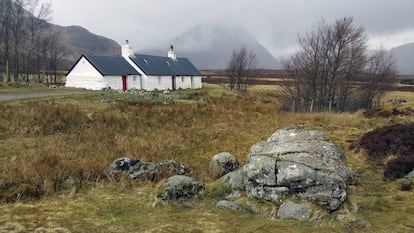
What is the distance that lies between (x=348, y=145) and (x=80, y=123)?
17.2m

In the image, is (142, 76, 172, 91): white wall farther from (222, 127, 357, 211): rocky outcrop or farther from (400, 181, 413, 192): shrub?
(400, 181, 413, 192): shrub

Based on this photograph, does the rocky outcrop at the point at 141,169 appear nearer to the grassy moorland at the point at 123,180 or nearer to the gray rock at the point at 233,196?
the grassy moorland at the point at 123,180

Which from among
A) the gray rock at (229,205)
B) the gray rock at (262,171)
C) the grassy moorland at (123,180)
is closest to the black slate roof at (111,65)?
the grassy moorland at (123,180)

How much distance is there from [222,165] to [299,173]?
15.8 ft

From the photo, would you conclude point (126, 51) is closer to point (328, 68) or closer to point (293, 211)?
point (328, 68)

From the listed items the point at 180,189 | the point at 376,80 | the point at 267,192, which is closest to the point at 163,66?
the point at 376,80

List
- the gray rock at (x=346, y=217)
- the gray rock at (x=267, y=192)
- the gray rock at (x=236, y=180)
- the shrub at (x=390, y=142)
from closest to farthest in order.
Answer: the gray rock at (x=346, y=217)
the gray rock at (x=267, y=192)
the gray rock at (x=236, y=180)
the shrub at (x=390, y=142)

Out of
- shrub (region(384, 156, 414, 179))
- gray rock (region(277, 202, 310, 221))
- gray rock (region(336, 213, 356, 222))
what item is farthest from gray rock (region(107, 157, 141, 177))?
shrub (region(384, 156, 414, 179))

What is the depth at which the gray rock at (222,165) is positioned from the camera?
14820mm

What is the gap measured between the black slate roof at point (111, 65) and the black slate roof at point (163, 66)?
1.92 m

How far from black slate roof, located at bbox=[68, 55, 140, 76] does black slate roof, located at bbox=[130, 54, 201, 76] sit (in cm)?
192

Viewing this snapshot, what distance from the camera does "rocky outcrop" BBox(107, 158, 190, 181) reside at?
537 inches

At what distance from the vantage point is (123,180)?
13086mm

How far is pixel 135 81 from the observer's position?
184 ft
